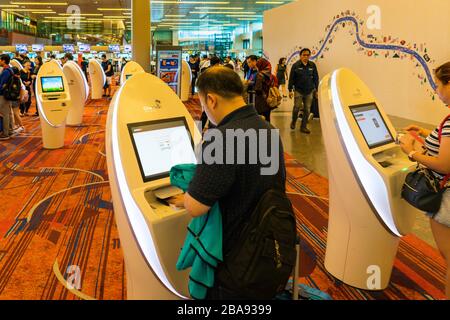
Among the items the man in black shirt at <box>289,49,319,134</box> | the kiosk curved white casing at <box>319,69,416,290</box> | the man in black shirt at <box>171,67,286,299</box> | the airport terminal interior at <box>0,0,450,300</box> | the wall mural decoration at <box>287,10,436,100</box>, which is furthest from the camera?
the wall mural decoration at <box>287,10,436,100</box>

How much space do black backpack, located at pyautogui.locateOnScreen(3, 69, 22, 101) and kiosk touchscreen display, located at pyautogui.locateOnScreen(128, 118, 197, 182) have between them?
6.30m

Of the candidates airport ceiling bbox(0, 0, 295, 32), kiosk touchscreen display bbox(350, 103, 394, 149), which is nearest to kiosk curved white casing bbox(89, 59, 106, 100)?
airport ceiling bbox(0, 0, 295, 32)

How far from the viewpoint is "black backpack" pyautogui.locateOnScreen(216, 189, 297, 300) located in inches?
62.1

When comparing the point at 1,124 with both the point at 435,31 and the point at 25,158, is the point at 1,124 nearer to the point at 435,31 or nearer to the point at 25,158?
the point at 25,158

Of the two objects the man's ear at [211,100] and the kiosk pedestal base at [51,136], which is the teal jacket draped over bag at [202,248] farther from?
the kiosk pedestal base at [51,136]

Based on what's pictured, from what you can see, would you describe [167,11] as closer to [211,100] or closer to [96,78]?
[96,78]

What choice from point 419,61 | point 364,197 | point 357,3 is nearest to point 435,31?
point 419,61

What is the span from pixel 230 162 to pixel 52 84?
21.7 ft

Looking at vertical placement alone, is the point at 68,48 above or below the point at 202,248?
above

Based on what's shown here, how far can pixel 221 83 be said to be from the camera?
162 cm

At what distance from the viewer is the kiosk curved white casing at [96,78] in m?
14.6

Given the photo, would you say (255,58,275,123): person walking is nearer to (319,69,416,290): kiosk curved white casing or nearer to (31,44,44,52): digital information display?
(319,69,416,290): kiosk curved white casing

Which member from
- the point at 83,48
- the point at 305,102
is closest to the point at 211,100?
the point at 305,102

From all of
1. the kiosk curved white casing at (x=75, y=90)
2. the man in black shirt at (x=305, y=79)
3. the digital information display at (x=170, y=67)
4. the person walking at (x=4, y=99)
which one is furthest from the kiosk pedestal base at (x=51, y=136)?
the man in black shirt at (x=305, y=79)
